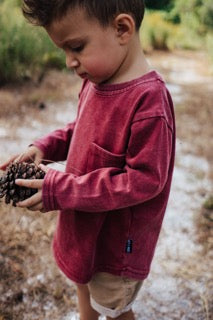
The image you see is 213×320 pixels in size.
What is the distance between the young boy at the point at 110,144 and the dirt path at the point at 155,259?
77 centimetres

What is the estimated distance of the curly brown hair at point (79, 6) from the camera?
0.94m

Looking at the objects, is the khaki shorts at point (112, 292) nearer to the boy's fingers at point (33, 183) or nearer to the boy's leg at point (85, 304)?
the boy's leg at point (85, 304)

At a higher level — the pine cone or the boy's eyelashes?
the boy's eyelashes

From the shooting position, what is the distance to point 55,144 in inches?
56.0

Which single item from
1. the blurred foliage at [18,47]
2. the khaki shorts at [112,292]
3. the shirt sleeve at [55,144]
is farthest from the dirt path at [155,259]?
the blurred foliage at [18,47]

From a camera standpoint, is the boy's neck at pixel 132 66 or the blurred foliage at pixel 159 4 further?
the blurred foliage at pixel 159 4

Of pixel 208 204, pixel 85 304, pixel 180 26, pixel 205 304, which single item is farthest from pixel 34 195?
pixel 180 26

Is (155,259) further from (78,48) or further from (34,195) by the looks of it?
(78,48)

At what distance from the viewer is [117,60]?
1.06m

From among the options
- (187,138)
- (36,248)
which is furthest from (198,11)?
(36,248)

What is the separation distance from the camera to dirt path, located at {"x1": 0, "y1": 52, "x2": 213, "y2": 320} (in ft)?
6.38

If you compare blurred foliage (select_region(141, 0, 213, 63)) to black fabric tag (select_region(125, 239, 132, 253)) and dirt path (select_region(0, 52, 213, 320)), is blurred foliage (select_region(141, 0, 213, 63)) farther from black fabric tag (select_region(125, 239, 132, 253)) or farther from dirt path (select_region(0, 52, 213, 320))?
black fabric tag (select_region(125, 239, 132, 253))

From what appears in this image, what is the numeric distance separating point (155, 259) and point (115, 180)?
1384 mm

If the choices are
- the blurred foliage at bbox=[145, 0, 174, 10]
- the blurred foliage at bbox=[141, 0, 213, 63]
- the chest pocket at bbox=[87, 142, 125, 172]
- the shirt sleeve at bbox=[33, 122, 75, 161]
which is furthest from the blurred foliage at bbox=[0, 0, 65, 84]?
the blurred foliage at bbox=[145, 0, 174, 10]
